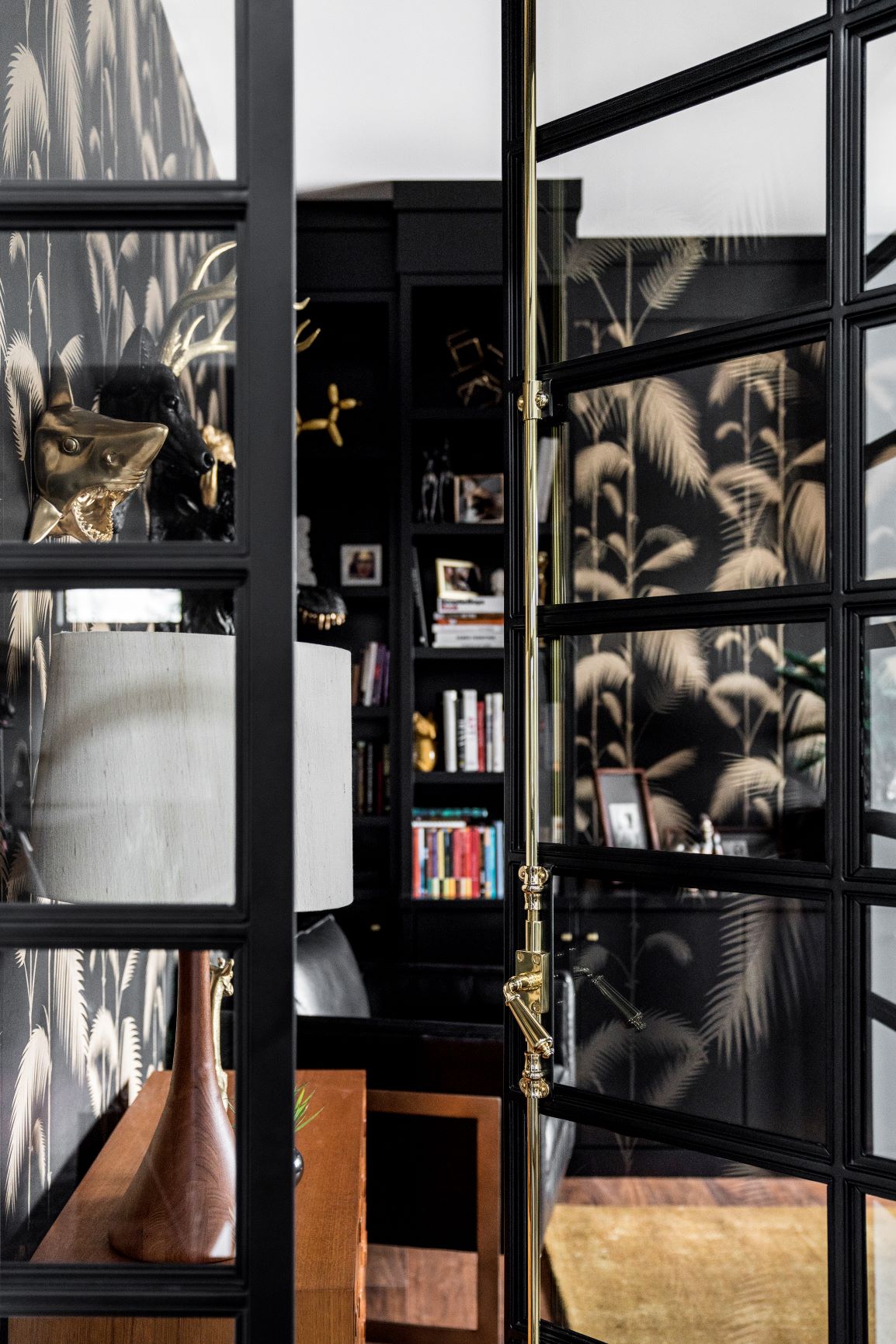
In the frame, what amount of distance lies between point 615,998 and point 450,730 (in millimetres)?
2274

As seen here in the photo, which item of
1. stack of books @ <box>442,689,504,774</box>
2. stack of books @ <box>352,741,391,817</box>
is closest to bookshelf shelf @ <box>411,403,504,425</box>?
stack of books @ <box>442,689,504,774</box>

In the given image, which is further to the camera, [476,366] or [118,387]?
[476,366]

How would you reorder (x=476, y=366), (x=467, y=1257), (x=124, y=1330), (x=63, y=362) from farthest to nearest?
(x=476, y=366), (x=467, y=1257), (x=63, y=362), (x=124, y=1330)

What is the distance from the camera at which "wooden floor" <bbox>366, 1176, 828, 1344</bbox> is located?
1.05 meters

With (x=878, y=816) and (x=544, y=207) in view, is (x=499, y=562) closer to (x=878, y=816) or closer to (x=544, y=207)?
(x=544, y=207)

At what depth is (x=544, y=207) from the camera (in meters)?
1.19

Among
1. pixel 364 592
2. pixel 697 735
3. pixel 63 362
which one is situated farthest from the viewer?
pixel 364 592

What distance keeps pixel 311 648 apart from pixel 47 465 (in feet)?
1.09

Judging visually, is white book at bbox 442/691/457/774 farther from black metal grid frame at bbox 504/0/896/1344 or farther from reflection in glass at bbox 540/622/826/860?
black metal grid frame at bbox 504/0/896/1344

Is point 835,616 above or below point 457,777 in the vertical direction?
above

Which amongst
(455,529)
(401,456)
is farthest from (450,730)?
(401,456)

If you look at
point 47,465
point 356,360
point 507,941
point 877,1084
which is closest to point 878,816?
point 877,1084

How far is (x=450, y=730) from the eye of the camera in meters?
3.45

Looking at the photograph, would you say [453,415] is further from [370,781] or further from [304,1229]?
[304,1229]
